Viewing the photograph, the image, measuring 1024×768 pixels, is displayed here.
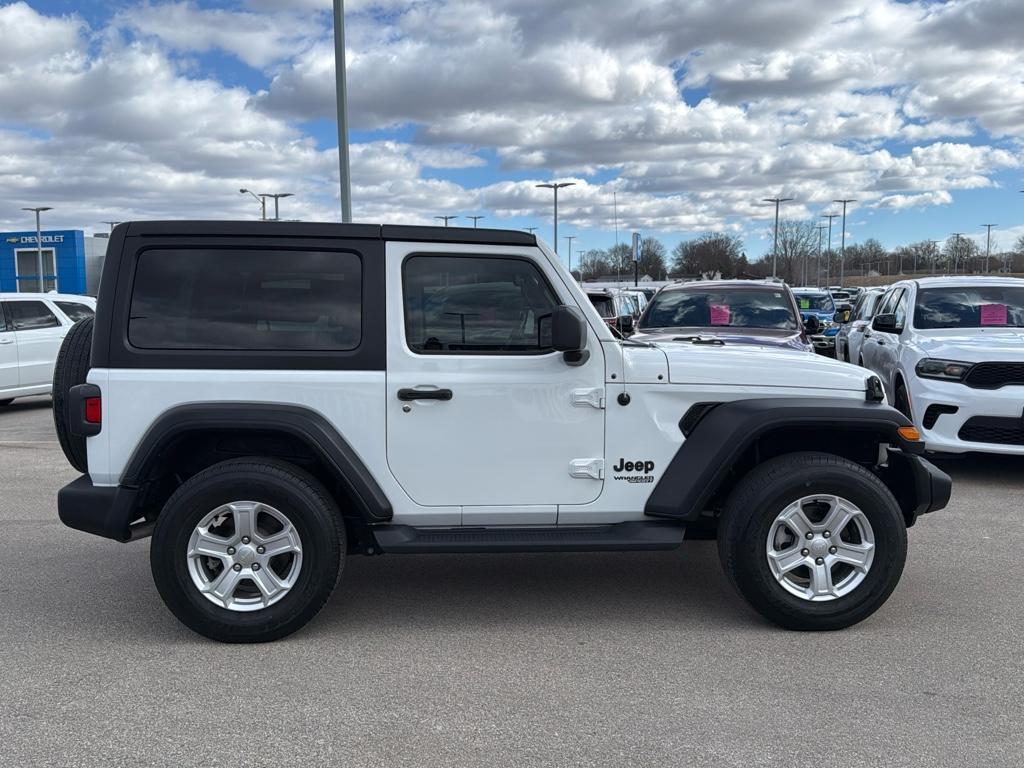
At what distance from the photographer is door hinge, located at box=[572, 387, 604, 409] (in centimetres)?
439

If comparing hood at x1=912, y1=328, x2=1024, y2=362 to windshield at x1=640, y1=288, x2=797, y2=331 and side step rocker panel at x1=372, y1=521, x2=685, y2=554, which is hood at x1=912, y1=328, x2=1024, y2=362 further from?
side step rocker panel at x1=372, y1=521, x2=685, y2=554

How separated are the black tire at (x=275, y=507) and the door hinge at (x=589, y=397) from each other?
4.09 ft

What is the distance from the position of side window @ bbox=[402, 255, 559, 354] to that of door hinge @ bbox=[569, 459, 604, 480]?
560 mm

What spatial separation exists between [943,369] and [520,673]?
5493 mm

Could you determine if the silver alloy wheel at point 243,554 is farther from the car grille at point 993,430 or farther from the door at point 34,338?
the door at point 34,338

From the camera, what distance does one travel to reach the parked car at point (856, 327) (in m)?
11.5

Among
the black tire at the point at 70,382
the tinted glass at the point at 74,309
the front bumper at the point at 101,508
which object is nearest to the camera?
the front bumper at the point at 101,508

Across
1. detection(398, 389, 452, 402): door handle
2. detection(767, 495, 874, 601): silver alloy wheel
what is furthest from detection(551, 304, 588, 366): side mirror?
detection(767, 495, 874, 601): silver alloy wheel

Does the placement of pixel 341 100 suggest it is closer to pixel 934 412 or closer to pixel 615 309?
pixel 615 309

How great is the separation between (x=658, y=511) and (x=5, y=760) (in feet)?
9.28

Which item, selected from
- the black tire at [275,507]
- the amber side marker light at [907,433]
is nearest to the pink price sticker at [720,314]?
the amber side marker light at [907,433]

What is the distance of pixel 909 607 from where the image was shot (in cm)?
477

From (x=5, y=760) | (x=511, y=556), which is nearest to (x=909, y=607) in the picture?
(x=511, y=556)

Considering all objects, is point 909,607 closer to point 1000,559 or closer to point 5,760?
point 1000,559
